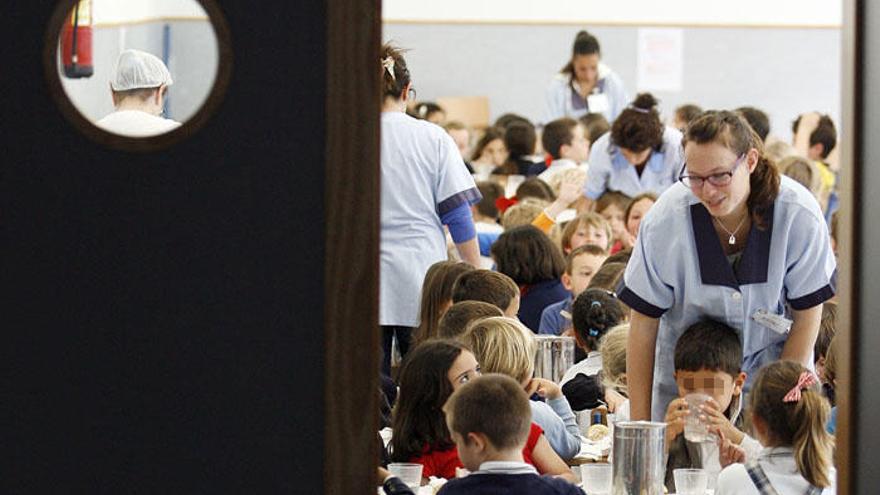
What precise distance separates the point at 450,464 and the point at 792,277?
0.96 meters

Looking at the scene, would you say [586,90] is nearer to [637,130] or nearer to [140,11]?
[637,130]

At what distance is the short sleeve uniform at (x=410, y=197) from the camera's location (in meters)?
5.13

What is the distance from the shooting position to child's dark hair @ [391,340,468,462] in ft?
12.7

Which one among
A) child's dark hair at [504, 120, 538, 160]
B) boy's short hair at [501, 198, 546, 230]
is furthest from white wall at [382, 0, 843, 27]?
boy's short hair at [501, 198, 546, 230]

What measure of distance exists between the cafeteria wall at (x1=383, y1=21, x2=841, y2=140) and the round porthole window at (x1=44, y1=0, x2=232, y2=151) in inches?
72.5

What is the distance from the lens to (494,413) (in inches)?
127

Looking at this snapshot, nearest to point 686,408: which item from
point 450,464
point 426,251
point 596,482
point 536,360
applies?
point 596,482

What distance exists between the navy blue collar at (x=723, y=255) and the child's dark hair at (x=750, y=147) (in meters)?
0.02

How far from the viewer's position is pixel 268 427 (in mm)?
2385

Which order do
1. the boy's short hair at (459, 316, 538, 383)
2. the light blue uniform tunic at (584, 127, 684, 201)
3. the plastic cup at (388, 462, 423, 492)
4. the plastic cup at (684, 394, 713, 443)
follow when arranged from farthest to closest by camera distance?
the light blue uniform tunic at (584, 127, 684, 201), the boy's short hair at (459, 316, 538, 383), the plastic cup at (684, 394, 713, 443), the plastic cup at (388, 462, 423, 492)

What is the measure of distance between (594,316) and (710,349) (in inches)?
→ 39.7

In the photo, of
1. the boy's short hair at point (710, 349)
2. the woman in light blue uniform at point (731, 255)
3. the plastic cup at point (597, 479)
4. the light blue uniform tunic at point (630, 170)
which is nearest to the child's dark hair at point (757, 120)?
the light blue uniform tunic at point (630, 170)

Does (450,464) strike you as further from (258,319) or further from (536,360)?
(258,319)

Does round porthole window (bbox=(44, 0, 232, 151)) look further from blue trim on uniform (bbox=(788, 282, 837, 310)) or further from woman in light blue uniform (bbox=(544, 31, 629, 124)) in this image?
woman in light blue uniform (bbox=(544, 31, 629, 124))
